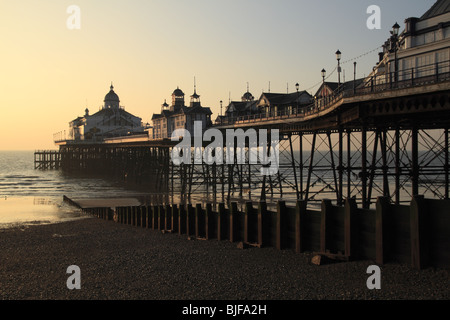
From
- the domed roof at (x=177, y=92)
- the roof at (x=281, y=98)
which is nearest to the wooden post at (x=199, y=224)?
the roof at (x=281, y=98)

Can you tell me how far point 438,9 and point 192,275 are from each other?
24.6 metres

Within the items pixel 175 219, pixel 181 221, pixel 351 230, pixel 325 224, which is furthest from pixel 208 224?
pixel 351 230

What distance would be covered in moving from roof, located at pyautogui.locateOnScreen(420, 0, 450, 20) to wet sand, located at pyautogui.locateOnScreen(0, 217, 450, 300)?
21064 mm

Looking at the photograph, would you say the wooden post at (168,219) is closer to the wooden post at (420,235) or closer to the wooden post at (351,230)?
the wooden post at (351,230)

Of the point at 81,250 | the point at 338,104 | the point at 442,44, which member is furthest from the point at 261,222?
the point at 442,44

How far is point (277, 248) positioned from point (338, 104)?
361 inches

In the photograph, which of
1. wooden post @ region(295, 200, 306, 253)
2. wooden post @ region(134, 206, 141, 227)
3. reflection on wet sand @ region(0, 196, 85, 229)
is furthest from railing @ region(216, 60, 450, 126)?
reflection on wet sand @ region(0, 196, 85, 229)

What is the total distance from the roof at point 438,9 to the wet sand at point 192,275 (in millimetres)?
21064

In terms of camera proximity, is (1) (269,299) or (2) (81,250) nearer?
(1) (269,299)

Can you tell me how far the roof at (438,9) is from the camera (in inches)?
1058

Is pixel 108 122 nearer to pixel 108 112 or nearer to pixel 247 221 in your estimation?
pixel 108 112

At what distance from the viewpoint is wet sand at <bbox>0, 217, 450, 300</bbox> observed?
32.7ft
